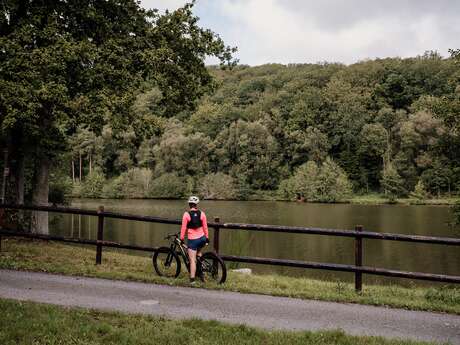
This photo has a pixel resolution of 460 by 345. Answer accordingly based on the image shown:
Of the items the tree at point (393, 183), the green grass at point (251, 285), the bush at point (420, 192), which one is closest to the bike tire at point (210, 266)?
the green grass at point (251, 285)

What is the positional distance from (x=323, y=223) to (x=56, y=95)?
124 feet

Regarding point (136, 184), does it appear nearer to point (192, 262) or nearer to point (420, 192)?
point (420, 192)

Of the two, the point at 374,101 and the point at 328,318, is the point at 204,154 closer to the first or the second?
the point at 374,101

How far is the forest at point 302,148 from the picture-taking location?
104750 mm

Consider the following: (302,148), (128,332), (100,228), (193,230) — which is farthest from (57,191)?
(302,148)

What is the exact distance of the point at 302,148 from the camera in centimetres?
12219

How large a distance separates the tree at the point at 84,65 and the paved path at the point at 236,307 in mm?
5514

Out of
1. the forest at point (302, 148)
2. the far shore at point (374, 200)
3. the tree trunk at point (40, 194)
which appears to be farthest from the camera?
the forest at point (302, 148)

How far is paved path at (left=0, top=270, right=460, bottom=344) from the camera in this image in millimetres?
7672

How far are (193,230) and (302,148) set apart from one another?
11331 cm

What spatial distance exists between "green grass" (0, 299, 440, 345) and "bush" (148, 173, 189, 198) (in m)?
97.0

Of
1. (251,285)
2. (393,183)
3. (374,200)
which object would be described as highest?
(251,285)

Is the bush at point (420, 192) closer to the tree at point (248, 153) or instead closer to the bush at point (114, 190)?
the tree at point (248, 153)

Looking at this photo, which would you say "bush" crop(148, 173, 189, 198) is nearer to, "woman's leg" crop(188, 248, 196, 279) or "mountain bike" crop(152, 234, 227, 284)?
"mountain bike" crop(152, 234, 227, 284)
